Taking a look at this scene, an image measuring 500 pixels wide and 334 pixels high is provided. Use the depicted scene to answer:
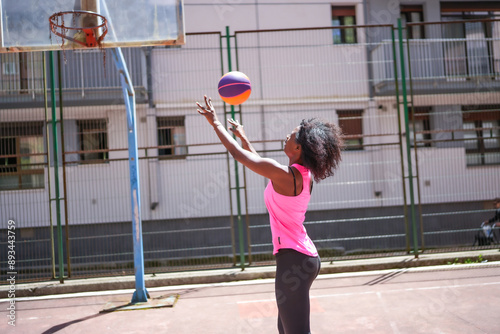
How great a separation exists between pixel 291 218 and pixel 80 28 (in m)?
4.25

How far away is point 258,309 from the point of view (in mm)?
6070

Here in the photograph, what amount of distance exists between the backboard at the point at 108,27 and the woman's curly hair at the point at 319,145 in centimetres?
343

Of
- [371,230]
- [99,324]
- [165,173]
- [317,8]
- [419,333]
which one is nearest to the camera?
[419,333]

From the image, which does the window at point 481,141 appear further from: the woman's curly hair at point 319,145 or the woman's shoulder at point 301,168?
the woman's shoulder at point 301,168

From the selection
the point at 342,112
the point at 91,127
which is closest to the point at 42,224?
the point at 91,127

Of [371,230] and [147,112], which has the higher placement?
[147,112]

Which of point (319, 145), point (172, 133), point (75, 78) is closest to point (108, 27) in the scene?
point (319, 145)

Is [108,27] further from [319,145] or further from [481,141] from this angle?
[481,141]

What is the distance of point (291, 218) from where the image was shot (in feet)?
9.99

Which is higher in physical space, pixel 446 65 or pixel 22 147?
pixel 446 65

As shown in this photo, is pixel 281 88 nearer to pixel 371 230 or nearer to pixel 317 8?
pixel 317 8

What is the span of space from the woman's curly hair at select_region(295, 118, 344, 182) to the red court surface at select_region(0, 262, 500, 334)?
8.32 ft

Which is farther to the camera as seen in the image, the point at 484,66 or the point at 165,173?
the point at 484,66

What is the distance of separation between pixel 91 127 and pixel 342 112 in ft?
22.6
